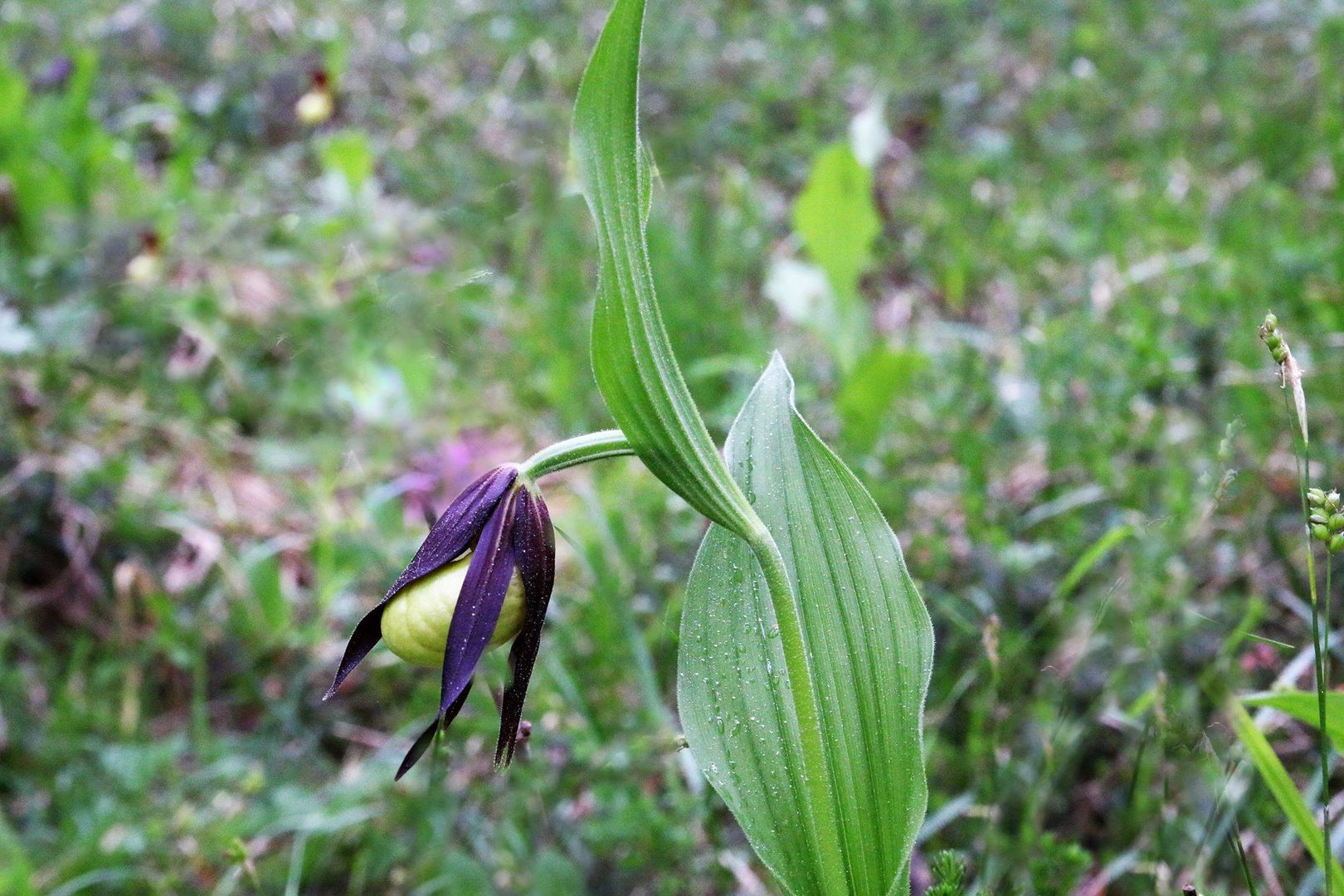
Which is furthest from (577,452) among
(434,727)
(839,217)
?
(839,217)

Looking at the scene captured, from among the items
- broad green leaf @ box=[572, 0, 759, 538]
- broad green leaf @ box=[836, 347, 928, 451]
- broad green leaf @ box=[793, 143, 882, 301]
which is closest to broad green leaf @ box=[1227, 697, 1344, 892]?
broad green leaf @ box=[572, 0, 759, 538]

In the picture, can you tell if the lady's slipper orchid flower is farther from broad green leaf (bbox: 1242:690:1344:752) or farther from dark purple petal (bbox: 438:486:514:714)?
broad green leaf (bbox: 1242:690:1344:752)

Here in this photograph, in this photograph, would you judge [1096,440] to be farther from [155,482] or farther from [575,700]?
[155,482]

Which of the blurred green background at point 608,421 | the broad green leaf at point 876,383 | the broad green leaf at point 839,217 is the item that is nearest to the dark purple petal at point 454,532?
the blurred green background at point 608,421

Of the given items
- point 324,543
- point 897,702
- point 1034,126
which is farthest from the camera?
point 1034,126

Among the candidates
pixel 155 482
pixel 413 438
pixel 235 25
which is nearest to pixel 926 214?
pixel 413 438

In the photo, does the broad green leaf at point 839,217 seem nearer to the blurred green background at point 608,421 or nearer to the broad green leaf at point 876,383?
the blurred green background at point 608,421
